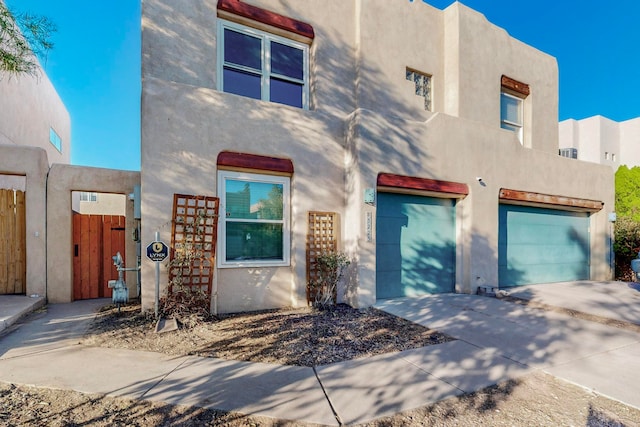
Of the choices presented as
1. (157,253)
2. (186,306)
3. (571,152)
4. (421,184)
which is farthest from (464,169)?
(571,152)

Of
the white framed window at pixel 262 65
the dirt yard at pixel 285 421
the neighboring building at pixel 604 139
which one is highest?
the neighboring building at pixel 604 139

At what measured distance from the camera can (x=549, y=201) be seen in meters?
8.89

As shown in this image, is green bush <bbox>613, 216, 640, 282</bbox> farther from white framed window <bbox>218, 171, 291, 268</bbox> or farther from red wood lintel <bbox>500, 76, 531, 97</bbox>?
white framed window <bbox>218, 171, 291, 268</bbox>

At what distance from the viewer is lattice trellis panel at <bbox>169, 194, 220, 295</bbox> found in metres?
5.33

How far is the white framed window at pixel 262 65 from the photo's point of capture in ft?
20.7

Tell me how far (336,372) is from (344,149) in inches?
183

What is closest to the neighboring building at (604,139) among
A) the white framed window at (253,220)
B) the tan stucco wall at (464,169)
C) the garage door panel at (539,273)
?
the garage door panel at (539,273)

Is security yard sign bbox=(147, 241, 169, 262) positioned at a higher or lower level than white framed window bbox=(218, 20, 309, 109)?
lower

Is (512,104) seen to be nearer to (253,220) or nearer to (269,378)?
(253,220)

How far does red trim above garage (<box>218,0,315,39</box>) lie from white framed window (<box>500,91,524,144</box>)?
21.6ft

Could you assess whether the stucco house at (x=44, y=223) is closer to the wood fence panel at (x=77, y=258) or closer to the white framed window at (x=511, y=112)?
the wood fence panel at (x=77, y=258)

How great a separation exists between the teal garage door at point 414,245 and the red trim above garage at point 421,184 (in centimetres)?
35

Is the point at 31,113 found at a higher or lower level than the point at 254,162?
higher

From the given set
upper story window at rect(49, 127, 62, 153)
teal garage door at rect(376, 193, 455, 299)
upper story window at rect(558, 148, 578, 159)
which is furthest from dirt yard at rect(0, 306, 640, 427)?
upper story window at rect(558, 148, 578, 159)
